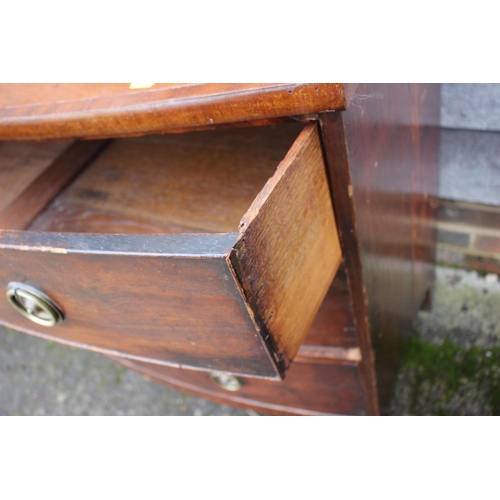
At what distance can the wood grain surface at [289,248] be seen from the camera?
0.38 metres

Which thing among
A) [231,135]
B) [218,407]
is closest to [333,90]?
[231,135]

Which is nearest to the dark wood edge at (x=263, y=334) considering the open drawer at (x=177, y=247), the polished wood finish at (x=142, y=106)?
the open drawer at (x=177, y=247)

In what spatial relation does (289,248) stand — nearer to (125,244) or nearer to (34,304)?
(125,244)

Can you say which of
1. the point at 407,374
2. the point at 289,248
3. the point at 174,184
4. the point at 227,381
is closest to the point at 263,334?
the point at 289,248

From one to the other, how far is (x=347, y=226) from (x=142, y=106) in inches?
8.7

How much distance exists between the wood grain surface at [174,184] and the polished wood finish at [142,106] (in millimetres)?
132

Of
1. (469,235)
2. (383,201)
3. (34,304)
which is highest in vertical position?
(469,235)

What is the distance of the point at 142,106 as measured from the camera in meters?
0.48

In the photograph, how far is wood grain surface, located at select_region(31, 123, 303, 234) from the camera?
622 mm

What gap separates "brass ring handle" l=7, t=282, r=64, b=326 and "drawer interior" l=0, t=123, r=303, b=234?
12 cm

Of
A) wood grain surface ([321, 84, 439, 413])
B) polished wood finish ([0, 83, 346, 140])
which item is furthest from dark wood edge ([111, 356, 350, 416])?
polished wood finish ([0, 83, 346, 140])

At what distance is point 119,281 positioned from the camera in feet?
1.43

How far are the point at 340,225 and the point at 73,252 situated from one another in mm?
252

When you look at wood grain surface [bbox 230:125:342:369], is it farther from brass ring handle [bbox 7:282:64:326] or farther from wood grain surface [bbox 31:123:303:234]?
brass ring handle [bbox 7:282:64:326]
